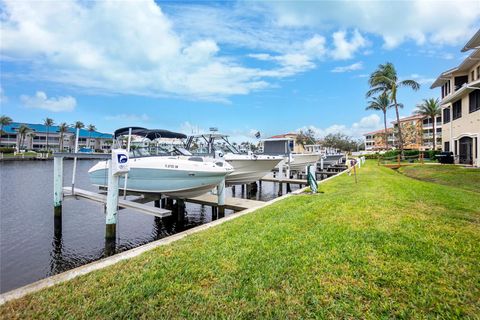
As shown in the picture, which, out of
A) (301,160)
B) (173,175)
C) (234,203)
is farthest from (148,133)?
(301,160)

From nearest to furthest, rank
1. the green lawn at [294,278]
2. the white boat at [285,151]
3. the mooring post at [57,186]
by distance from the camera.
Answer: the green lawn at [294,278] < the mooring post at [57,186] < the white boat at [285,151]

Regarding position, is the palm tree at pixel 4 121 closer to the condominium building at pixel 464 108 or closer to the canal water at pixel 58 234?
the canal water at pixel 58 234

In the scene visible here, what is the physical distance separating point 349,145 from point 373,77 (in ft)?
155

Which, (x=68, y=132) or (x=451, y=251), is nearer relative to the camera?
(x=451, y=251)

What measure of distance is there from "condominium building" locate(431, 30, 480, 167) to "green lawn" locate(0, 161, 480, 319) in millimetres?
18354

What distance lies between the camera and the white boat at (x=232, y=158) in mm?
13211

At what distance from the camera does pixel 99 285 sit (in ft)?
11.5

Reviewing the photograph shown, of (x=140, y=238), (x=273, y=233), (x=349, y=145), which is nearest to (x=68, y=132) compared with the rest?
(x=349, y=145)

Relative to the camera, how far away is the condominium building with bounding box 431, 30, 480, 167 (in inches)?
736

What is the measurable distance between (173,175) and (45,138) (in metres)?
104

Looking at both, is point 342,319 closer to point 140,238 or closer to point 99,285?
point 99,285

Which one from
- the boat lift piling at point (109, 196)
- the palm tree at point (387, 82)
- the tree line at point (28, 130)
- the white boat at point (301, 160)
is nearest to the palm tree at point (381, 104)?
the palm tree at point (387, 82)

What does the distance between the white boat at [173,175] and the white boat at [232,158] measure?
2641 millimetres

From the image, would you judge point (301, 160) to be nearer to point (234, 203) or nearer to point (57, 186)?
point (234, 203)
